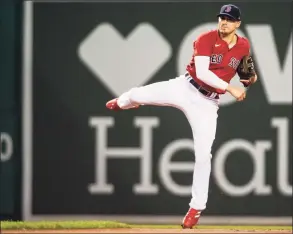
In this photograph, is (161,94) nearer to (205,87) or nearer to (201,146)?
(205,87)

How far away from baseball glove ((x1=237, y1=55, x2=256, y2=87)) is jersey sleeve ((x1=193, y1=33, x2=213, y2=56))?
0.33 meters

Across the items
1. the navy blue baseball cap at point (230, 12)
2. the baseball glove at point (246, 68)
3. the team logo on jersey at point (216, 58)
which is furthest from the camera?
the baseball glove at point (246, 68)

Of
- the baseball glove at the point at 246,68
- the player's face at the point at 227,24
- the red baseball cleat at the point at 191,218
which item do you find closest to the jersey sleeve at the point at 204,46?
the player's face at the point at 227,24

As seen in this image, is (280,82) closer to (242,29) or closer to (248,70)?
(242,29)

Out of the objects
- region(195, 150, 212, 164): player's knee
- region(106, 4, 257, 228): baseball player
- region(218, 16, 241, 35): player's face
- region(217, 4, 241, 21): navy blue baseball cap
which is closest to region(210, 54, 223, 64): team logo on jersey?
region(106, 4, 257, 228): baseball player

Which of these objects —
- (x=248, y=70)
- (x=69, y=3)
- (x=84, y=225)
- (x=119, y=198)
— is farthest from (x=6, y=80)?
(x=248, y=70)

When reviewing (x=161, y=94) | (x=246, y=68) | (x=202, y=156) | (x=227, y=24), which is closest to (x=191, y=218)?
(x=202, y=156)

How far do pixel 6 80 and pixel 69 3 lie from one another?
3.24 ft

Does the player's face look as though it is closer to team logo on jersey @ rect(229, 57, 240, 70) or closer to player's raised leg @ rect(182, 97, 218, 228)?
A: team logo on jersey @ rect(229, 57, 240, 70)

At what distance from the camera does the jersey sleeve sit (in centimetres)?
629

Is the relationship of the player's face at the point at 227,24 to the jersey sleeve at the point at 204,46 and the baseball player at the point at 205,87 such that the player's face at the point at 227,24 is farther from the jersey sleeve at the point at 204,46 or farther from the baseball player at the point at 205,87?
the jersey sleeve at the point at 204,46

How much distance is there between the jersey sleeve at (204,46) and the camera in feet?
20.6

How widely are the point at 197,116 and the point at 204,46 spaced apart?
56 centimetres

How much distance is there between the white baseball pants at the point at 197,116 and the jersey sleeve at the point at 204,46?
0.33m
